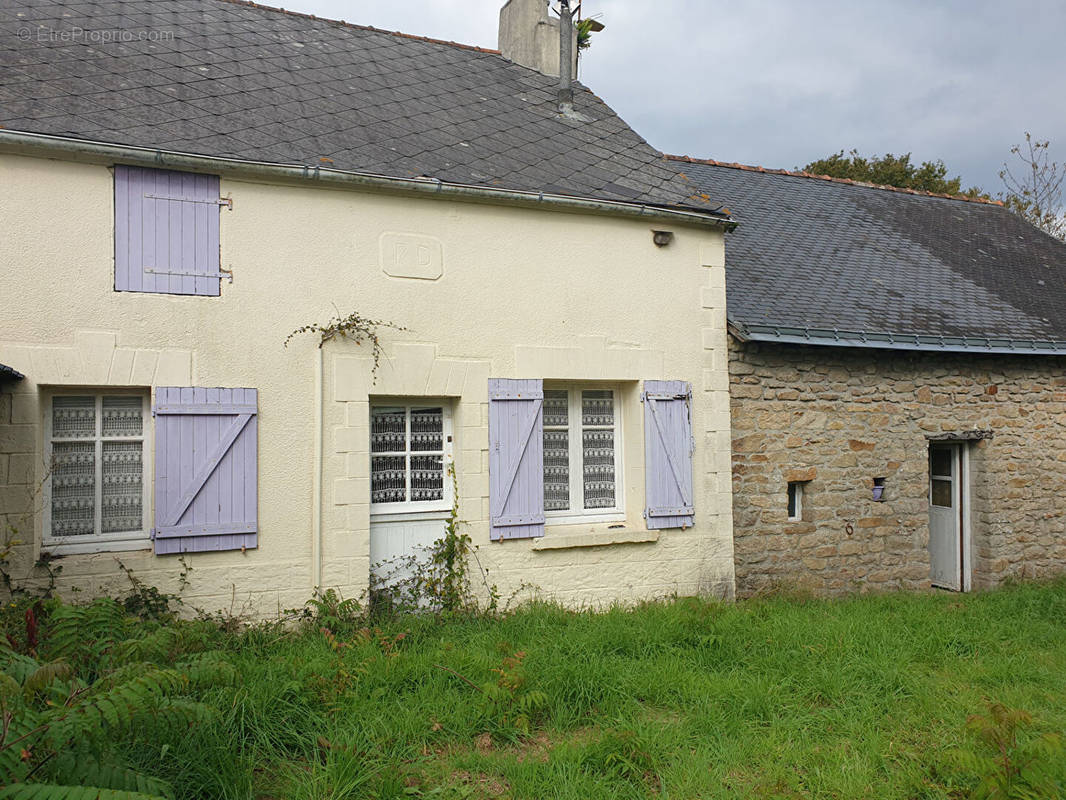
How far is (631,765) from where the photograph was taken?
12.8 feet

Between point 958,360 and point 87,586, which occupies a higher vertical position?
point 958,360

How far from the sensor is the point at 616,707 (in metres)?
4.59

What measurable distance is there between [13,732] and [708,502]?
567 centimetres

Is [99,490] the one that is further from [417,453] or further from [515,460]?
[515,460]

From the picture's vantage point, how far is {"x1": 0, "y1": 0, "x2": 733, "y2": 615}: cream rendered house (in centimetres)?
534

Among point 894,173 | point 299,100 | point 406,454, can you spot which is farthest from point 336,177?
point 894,173

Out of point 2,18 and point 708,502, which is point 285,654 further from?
Result: point 2,18

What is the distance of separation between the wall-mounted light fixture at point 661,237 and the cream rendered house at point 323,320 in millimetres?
13

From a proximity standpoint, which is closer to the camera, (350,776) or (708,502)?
(350,776)

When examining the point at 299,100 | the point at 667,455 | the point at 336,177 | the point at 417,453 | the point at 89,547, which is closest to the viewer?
the point at 89,547

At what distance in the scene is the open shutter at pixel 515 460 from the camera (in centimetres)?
634

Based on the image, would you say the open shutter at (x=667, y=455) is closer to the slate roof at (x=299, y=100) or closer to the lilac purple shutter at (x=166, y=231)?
the slate roof at (x=299, y=100)

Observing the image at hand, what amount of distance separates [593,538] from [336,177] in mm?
3550

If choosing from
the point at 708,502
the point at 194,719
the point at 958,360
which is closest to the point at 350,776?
the point at 194,719
